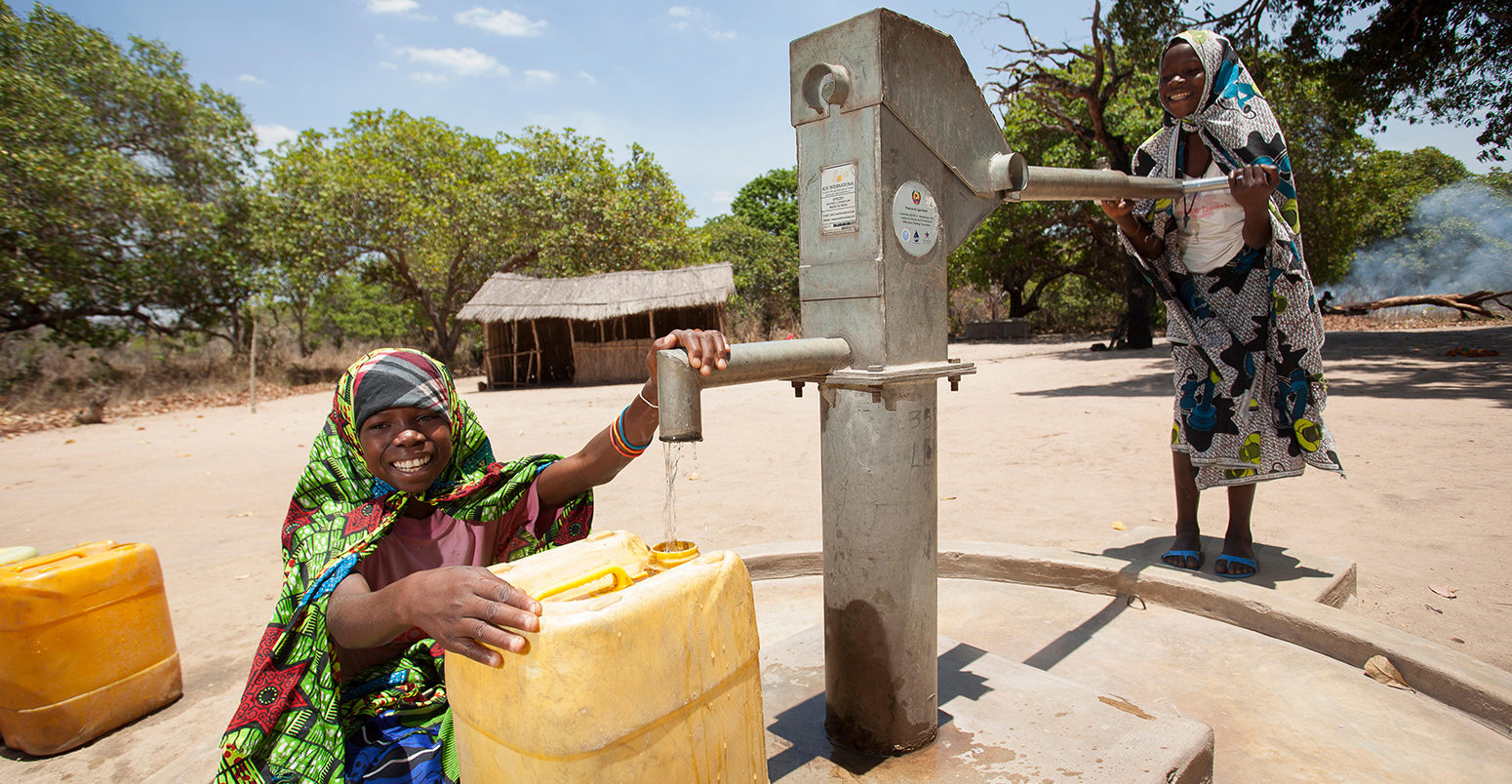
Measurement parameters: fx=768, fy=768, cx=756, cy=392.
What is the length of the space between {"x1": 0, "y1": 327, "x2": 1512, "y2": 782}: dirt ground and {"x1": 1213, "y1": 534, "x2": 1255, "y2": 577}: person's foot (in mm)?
372

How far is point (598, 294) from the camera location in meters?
17.9

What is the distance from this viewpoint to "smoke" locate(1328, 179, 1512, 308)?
25281 millimetres

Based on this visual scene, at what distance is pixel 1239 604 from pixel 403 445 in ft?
8.36

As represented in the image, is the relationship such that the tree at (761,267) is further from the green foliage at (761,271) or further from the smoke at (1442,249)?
the smoke at (1442,249)

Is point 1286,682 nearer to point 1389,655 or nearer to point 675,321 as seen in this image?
point 1389,655

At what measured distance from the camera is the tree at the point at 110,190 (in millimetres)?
12609

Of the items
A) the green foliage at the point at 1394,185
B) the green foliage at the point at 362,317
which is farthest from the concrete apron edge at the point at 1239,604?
the green foliage at the point at 362,317

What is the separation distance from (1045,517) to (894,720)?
2.78 meters

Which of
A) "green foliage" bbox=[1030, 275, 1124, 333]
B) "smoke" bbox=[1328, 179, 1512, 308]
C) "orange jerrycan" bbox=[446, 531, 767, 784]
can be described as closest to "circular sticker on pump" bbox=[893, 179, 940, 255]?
"orange jerrycan" bbox=[446, 531, 767, 784]

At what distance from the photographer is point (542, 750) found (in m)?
1.00

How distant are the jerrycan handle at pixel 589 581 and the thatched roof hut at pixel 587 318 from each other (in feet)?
53.0

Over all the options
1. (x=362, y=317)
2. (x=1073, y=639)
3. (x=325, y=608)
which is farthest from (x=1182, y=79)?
(x=362, y=317)

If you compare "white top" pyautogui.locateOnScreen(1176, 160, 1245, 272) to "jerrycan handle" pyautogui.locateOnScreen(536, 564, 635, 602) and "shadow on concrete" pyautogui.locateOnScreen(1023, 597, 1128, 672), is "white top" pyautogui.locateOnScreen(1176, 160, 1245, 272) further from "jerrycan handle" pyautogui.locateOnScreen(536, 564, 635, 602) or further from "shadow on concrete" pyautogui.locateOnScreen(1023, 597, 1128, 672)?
"jerrycan handle" pyautogui.locateOnScreen(536, 564, 635, 602)

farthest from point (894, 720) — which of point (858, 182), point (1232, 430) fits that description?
point (1232, 430)
